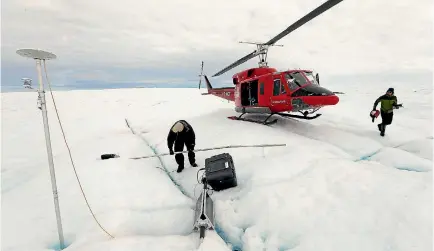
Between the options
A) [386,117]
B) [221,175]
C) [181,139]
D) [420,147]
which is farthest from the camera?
[386,117]

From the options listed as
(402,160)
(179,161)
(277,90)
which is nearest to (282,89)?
(277,90)

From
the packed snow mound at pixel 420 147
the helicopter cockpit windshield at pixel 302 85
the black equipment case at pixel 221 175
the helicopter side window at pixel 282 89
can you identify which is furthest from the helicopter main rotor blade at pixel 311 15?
the packed snow mound at pixel 420 147

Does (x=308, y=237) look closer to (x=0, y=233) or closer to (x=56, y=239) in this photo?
(x=56, y=239)

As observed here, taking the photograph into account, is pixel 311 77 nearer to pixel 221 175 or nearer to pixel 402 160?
pixel 402 160

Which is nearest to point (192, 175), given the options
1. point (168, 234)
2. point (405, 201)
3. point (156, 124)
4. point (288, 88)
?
point (168, 234)

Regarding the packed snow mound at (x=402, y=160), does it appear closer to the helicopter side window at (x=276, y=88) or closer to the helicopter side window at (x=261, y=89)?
the helicopter side window at (x=276, y=88)

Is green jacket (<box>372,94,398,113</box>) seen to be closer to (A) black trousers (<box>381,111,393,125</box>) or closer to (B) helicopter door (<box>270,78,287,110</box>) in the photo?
(A) black trousers (<box>381,111,393,125</box>)
